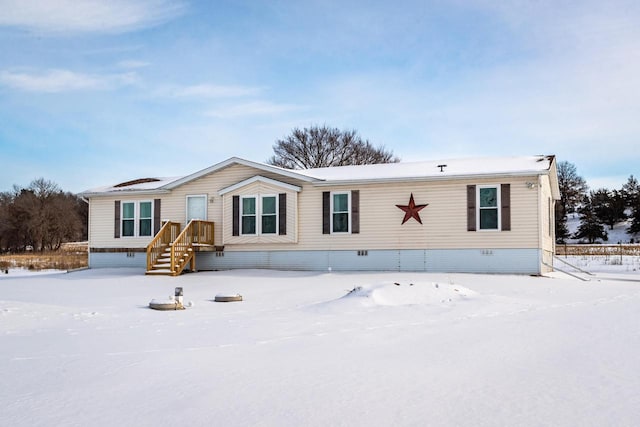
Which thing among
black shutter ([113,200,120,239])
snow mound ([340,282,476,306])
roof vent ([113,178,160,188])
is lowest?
snow mound ([340,282,476,306])

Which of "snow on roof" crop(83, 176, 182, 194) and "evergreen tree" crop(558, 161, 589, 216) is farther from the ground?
"evergreen tree" crop(558, 161, 589, 216)

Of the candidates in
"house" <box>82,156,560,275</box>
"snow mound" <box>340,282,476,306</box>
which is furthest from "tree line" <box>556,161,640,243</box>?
"snow mound" <box>340,282,476,306</box>

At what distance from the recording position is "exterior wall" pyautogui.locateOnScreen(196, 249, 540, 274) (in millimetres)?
16781

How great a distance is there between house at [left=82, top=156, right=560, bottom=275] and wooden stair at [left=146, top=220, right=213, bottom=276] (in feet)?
0.13

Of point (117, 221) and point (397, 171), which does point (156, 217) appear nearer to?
point (117, 221)

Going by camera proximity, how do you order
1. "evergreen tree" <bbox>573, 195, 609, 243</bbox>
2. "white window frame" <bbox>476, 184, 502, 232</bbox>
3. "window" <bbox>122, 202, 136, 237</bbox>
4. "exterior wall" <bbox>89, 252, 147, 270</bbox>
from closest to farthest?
"white window frame" <bbox>476, 184, 502, 232</bbox> → "exterior wall" <bbox>89, 252, 147, 270</bbox> → "window" <bbox>122, 202, 136, 237</bbox> → "evergreen tree" <bbox>573, 195, 609, 243</bbox>

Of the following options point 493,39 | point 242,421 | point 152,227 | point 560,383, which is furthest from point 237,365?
point 152,227

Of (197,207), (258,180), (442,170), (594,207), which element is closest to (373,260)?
(442,170)

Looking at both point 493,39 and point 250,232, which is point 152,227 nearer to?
point 250,232

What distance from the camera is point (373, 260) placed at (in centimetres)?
1825

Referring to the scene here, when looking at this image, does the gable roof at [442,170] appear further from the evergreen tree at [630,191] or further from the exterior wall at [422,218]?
the evergreen tree at [630,191]

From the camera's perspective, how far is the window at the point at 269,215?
1922cm

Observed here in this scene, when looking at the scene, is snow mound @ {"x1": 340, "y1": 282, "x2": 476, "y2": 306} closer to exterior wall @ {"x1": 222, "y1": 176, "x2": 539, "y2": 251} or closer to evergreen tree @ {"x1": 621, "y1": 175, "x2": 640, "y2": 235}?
exterior wall @ {"x1": 222, "y1": 176, "x2": 539, "y2": 251}

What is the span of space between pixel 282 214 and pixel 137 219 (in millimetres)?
5992
